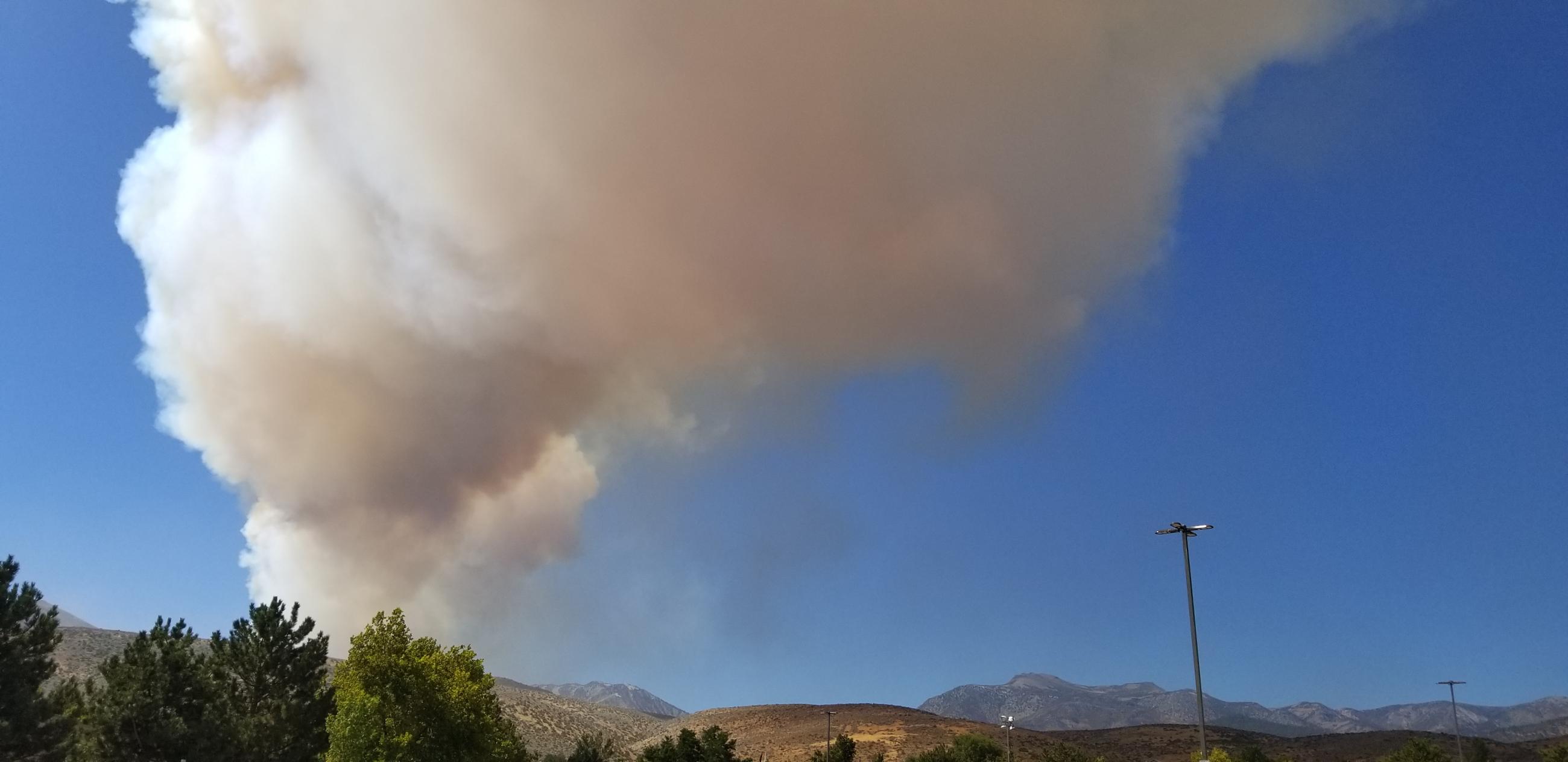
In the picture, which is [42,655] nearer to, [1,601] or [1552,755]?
[1,601]

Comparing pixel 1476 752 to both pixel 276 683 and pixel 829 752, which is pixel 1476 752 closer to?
pixel 829 752

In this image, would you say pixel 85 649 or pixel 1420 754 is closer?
pixel 1420 754

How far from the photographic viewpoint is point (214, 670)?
47.1 meters

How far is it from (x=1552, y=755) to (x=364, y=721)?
102737 mm

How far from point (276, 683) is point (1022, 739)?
129m

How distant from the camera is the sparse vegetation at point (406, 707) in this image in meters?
40.8

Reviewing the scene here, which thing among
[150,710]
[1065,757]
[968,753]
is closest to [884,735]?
[1065,757]

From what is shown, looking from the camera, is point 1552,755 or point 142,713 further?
point 1552,755

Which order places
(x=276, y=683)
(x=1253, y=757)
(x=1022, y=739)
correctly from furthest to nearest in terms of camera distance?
(x=1022, y=739) < (x=1253, y=757) < (x=276, y=683)

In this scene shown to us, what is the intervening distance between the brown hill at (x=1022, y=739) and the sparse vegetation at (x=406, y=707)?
96.2m

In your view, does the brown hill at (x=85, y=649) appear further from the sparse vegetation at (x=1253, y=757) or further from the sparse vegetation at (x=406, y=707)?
the sparse vegetation at (x=1253, y=757)

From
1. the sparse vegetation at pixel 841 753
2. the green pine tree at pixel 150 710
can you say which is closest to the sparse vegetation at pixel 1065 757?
the sparse vegetation at pixel 841 753

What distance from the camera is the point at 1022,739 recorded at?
507 ft

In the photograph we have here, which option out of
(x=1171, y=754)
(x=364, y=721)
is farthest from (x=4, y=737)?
(x=1171, y=754)
